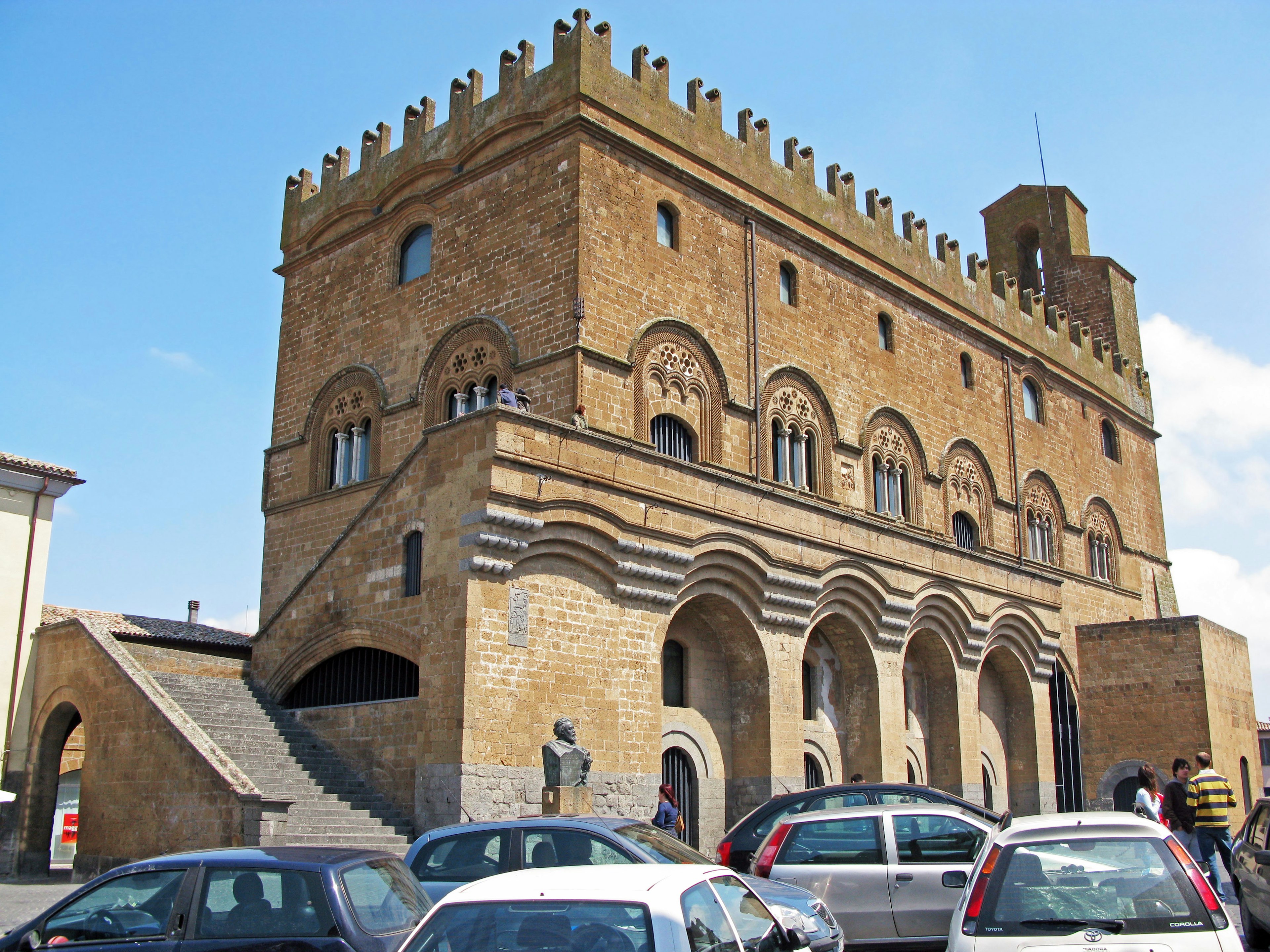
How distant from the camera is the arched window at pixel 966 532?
28.3 meters

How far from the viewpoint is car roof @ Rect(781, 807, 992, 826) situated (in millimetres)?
9516

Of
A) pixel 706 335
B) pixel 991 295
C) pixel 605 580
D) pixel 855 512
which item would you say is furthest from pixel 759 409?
pixel 991 295

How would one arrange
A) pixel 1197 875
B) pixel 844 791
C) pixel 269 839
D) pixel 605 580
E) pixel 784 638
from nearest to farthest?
pixel 1197 875 < pixel 844 791 < pixel 269 839 < pixel 605 580 < pixel 784 638

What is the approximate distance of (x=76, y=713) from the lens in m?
19.7

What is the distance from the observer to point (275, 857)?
6586 millimetres

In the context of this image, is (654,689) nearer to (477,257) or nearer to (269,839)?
(269,839)

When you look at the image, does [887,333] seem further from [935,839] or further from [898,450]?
[935,839]

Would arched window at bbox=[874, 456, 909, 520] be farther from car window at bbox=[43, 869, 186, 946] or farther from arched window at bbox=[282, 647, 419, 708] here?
car window at bbox=[43, 869, 186, 946]

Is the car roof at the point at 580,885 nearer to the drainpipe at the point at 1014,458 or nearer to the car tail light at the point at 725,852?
the car tail light at the point at 725,852

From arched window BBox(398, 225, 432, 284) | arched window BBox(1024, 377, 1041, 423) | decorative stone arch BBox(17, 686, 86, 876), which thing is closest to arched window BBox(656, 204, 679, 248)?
arched window BBox(398, 225, 432, 284)

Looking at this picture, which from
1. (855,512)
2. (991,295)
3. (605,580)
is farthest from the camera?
(991,295)

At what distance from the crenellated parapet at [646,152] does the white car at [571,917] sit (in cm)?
1753

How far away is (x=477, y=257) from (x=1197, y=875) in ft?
59.6

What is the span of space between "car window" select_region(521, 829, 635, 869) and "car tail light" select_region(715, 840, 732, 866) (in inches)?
114
